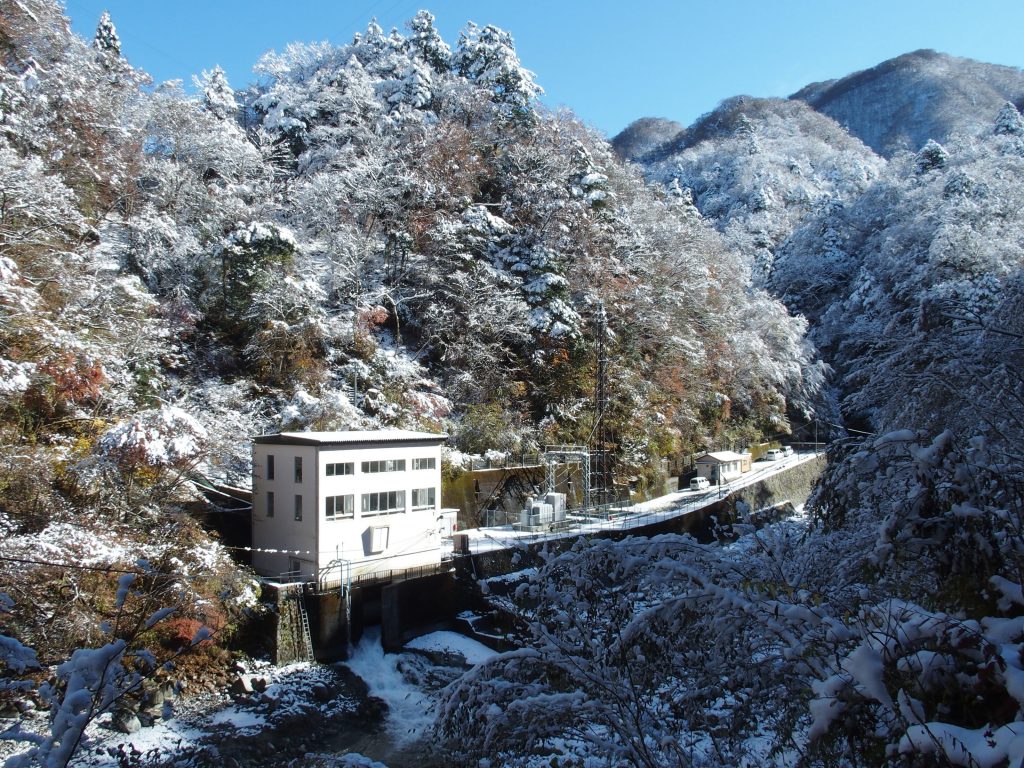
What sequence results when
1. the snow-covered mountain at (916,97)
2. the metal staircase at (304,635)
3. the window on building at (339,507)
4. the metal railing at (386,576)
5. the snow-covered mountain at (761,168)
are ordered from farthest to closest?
the snow-covered mountain at (916,97)
the snow-covered mountain at (761,168)
the window on building at (339,507)
the metal railing at (386,576)
the metal staircase at (304,635)

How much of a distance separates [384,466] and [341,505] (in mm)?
1323

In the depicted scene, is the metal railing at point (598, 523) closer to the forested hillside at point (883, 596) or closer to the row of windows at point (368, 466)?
the row of windows at point (368, 466)

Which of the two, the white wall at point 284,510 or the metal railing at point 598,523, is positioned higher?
the white wall at point 284,510

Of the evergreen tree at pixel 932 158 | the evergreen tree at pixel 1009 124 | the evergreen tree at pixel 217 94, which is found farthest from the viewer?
the evergreen tree at pixel 1009 124

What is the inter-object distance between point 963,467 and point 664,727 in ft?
7.94

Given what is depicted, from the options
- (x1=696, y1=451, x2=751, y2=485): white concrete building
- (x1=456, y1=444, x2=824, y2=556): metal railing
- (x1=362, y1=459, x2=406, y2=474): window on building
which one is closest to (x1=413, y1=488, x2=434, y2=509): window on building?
(x1=362, y1=459, x2=406, y2=474): window on building

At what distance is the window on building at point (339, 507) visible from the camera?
13.1m

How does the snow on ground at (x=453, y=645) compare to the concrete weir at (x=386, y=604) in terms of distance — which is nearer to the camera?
the concrete weir at (x=386, y=604)

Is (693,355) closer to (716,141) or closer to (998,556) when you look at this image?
(998,556)

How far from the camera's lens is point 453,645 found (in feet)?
43.2

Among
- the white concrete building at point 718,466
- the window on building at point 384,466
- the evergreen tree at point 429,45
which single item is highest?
the evergreen tree at point 429,45

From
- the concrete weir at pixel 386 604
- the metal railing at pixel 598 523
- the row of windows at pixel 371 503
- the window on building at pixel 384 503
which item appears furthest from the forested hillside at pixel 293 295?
the window on building at pixel 384 503

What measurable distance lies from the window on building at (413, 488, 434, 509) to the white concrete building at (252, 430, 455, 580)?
2 cm

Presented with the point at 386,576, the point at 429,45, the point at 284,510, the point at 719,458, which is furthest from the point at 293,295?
the point at 429,45
